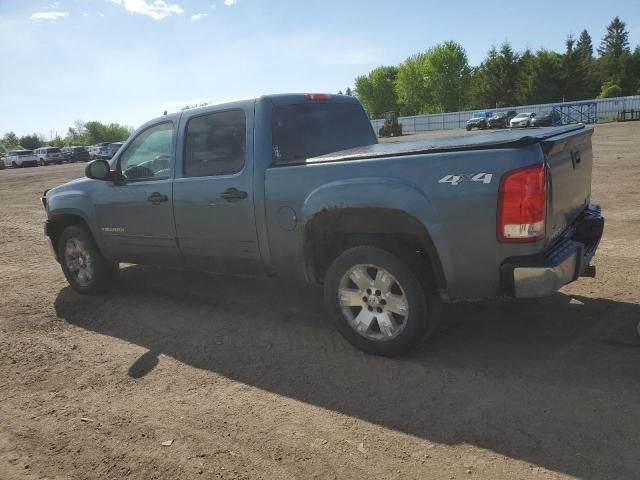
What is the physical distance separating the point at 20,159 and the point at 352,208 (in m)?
53.7

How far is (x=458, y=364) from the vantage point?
378 cm

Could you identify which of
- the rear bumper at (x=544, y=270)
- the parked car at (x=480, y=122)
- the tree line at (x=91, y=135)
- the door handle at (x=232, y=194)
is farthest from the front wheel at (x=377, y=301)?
the tree line at (x=91, y=135)

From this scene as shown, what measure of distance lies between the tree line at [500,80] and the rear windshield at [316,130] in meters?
70.3

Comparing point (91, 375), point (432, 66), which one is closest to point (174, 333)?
point (91, 375)

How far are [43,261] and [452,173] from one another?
23.0 feet

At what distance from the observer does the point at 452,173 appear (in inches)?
131

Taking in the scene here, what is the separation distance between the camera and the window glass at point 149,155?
16.7 feet

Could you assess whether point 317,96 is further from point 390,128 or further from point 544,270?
point 390,128

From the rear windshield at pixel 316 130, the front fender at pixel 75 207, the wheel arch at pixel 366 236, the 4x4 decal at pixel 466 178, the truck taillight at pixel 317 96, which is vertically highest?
the truck taillight at pixel 317 96

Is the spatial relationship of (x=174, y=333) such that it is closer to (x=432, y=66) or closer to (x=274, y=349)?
(x=274, y=349)

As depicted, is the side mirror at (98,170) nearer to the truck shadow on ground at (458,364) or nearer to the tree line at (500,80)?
the truck shadow on ground at (458,364)

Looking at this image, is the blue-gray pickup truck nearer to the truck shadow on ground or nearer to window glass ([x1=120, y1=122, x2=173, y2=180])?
window glass ([x1=120, y1=122, x2=173, y2=180])

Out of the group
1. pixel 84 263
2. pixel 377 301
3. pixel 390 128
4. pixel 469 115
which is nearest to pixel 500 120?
pixel 390 128

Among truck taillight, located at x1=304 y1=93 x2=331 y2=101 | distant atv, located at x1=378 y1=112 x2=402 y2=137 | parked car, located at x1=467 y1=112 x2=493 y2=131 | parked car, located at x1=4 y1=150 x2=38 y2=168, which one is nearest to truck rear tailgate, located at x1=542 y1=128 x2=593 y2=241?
truck taillight, located at x1=304 y1=93 x2=331 y2=101
